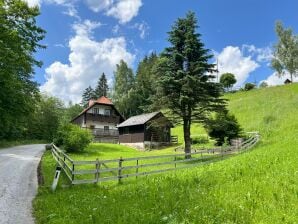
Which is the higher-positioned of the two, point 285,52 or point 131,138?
point 285,52

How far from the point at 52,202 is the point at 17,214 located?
1.51m

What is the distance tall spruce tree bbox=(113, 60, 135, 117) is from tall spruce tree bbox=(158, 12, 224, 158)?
5708 cm

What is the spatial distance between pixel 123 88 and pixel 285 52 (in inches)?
1587

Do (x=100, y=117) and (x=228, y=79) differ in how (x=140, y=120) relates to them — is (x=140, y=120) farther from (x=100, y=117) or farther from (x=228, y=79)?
(x=228, y=79)

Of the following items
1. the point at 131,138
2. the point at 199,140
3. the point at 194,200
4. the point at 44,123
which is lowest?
the point at 194,200

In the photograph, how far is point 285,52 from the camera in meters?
80.2

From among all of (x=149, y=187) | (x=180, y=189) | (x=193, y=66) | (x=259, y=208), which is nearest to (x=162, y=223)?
(x=259, y=208)

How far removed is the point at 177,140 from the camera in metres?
55.9

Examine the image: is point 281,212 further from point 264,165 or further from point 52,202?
point 52,202

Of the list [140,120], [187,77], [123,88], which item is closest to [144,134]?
[140,120]

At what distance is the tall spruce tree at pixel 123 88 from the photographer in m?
90.1

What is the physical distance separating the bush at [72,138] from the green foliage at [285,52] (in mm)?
57584

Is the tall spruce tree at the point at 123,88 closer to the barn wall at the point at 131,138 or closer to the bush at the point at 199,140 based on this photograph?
the barn wall at the point at 131,138

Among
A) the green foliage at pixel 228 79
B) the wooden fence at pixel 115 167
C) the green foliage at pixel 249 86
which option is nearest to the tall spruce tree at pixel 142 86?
the green foliage at pixel 228 79
